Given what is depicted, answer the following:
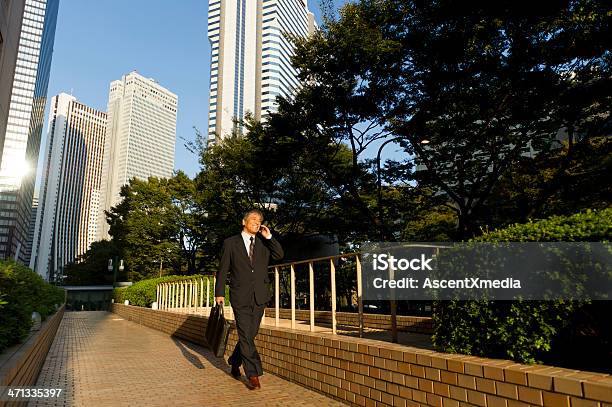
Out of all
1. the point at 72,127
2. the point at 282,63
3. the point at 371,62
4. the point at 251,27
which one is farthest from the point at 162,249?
the point at 72,127

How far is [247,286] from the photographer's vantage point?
4.63 metres

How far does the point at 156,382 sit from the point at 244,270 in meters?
1.84

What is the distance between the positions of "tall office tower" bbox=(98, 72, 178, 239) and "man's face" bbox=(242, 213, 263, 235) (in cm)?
14544

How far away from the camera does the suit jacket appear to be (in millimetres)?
4629

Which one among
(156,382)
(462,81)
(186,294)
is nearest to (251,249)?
(156,382)

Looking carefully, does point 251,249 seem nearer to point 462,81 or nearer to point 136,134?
point 462,81

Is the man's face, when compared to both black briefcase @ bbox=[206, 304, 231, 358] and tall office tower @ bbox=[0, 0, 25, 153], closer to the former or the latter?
black briefcase @ bbox=[206, 304, 231, 358]

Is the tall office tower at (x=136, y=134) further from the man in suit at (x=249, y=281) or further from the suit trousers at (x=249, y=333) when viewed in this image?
the suit trousers at (x=249, y=333)

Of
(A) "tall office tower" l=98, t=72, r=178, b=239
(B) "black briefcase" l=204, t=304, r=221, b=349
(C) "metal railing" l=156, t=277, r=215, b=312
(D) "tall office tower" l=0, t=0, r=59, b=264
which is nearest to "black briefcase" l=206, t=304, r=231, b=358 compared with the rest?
(B) "black briefcase" l=204, t=304, r=221, b=349

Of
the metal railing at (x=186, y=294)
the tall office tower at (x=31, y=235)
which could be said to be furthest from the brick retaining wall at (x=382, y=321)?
the tall office tower at (x=31, y=235)

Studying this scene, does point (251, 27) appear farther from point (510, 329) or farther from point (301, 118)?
point (510, 329)

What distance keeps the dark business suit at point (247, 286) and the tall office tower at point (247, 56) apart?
4761 inches

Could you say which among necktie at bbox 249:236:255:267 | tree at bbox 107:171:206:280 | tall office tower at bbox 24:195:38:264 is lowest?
necktie at bbox 249:236:255:267

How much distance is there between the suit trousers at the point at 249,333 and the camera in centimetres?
443
